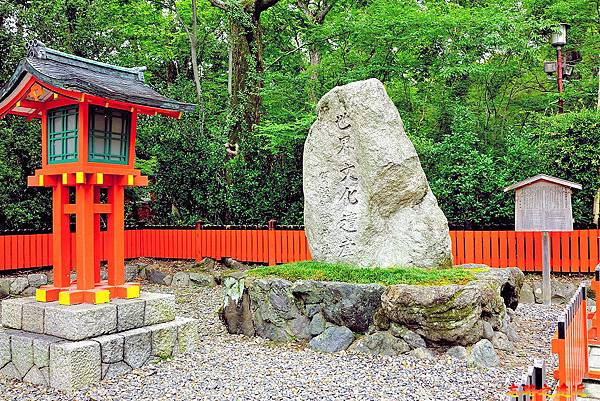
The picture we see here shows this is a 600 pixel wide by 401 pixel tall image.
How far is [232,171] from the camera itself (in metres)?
14.3

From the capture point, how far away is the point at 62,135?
22.5 feet

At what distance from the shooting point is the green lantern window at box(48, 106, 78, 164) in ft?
22.1

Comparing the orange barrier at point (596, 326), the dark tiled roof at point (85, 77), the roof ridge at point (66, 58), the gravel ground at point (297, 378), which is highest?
the roof ridge at point (66, 58)

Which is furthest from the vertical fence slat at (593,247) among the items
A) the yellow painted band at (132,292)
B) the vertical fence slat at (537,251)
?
the yellow painted band at (132,292)

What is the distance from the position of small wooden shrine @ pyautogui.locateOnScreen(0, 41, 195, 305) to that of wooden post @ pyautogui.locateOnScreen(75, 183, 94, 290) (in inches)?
0.5

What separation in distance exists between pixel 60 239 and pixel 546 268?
804 cm

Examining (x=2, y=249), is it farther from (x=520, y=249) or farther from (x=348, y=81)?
(x=520, y=249)

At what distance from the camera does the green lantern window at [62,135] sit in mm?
6739

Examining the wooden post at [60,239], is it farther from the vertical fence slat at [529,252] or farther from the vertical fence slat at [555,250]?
the vertical fence slat at [555,250]

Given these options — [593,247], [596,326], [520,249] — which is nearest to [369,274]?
[596,326]

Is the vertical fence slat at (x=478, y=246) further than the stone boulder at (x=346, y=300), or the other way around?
the vertical fence slat at (x=478, y=246)

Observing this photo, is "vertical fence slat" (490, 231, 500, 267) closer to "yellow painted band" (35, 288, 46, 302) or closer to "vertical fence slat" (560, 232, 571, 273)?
"vertical fence slat" (560, 232, 571, 273)

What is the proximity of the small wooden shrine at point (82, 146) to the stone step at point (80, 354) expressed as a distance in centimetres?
59

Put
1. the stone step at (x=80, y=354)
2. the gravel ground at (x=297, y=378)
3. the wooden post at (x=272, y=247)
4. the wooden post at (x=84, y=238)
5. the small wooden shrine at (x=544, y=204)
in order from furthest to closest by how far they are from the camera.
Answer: the wooden post at (x=272, y=247), the small wooden shrine at (x=544, y=204), the wooden post at (x=84, y=238), the stone step at (x=80, y=354), the gravel ground at (x=297, y=378)
